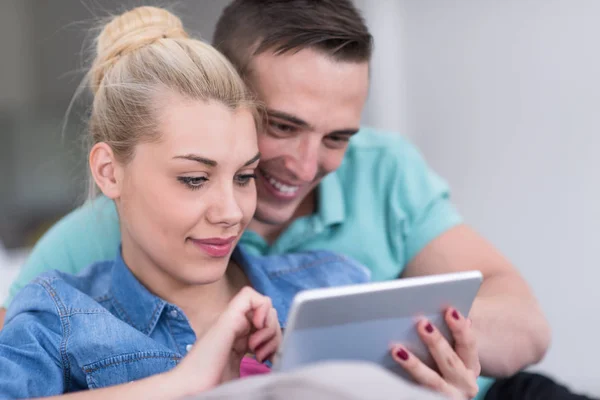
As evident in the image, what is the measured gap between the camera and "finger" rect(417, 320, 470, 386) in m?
1.05

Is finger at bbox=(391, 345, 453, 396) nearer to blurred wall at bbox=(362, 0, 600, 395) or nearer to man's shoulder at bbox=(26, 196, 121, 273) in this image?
man's shoulder at bbox=(26, 196, 121, 273)

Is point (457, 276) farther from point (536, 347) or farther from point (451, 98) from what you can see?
point (451, 98)

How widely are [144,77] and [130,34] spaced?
0.11 m

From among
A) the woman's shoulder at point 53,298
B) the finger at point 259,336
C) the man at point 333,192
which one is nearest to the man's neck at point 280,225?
the man at point 333,192

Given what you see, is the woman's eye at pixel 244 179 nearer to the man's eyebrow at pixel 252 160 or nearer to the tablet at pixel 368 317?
the man's eyebrow at pixel 252 160

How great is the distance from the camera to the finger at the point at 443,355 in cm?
105

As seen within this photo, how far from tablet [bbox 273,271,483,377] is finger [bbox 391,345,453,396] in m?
0.01

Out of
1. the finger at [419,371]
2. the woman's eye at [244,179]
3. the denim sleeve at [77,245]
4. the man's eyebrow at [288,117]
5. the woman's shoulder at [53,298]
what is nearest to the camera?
the finger at [419,371]

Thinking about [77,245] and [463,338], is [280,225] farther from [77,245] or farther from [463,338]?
[463,338]

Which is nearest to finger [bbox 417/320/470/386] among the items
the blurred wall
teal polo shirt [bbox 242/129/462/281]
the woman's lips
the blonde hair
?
the woman's lips

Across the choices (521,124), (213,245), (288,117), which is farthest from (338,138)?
(521,124)

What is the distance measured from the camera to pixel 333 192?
1.74 m

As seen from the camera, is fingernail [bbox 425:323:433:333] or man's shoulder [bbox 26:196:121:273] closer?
fingernail [bbox 425:323:433:333]

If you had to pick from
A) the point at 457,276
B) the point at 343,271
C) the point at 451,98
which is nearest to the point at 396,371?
the point at 457,276
